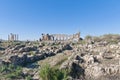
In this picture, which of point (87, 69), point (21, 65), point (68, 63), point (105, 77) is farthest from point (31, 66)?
point (105, 77)

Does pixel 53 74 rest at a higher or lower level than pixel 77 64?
higher

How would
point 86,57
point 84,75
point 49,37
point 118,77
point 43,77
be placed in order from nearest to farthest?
point 43,77 → point 118,77 → point 84,75 → point 86,57 → point 49,37

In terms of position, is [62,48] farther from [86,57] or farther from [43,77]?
[43,77]

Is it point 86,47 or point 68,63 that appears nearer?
point 68,63

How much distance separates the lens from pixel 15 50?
49812mm

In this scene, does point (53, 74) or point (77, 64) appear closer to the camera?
point (53, 74)

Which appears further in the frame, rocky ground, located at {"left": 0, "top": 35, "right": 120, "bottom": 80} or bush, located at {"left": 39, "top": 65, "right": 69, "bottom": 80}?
rocky ground, located at {"left": 0, "top": 35, "right": 120, "bottom": 80}

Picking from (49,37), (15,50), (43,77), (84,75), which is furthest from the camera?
(49,37)

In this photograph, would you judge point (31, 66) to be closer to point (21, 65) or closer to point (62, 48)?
point (21, 65)

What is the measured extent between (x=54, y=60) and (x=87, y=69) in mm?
6891

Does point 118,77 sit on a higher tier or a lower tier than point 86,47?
lower

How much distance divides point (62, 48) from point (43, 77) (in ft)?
84.5

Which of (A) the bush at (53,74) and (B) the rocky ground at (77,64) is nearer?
(A) the bush at (53,74)

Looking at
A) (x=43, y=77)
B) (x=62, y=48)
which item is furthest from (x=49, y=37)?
(x=43, y=77)
